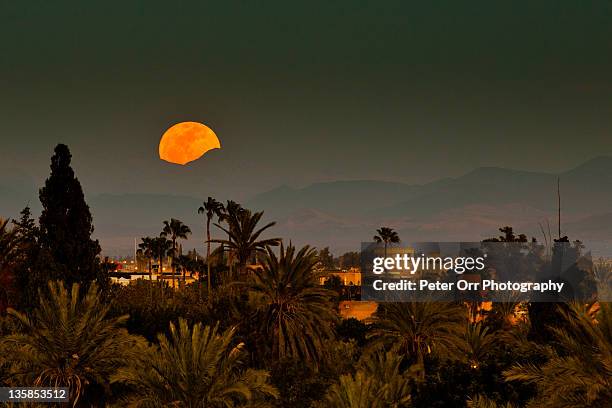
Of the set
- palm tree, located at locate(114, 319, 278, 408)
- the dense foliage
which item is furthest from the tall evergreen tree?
palm tree, located at locate(114, 319, 278, 408)

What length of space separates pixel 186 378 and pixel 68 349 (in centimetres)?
445

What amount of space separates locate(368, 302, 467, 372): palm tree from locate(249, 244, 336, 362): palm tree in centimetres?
268

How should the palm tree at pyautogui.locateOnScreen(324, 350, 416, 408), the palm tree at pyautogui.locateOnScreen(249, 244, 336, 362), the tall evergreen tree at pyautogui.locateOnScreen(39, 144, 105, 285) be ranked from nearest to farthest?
the palm tree at pyautogui.locateOnScreen(324, 350, 416, 408) → the palm tree at pyautogui.locateOnScreen(249, 244, 336, 362) → the tall evergreen tree at pyautogui.locateOnScreen(39, 144, 105, 285)

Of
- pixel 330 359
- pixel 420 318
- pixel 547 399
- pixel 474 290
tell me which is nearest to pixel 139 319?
pixel 330 359

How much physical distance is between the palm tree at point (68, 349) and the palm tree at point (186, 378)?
5.01 ft

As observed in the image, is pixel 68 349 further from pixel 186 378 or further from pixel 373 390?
pixel 373 390

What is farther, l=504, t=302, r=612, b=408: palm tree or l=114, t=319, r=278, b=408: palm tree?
l=114, t=319, r=278, b=408: palm tree

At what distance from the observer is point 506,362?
26812 millimetres

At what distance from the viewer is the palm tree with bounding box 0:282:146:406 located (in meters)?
20.3

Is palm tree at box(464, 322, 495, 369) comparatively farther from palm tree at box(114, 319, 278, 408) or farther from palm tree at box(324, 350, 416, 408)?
palm tree at box(114, 319, 278, 408)

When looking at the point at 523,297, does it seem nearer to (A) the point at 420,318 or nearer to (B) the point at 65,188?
(A) the point at 420,318

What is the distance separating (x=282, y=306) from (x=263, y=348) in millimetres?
1956

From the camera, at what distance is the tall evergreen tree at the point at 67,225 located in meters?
31.7

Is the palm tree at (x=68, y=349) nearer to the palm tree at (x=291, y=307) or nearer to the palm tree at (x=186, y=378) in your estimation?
the palm tree at (x=186, y=378)
